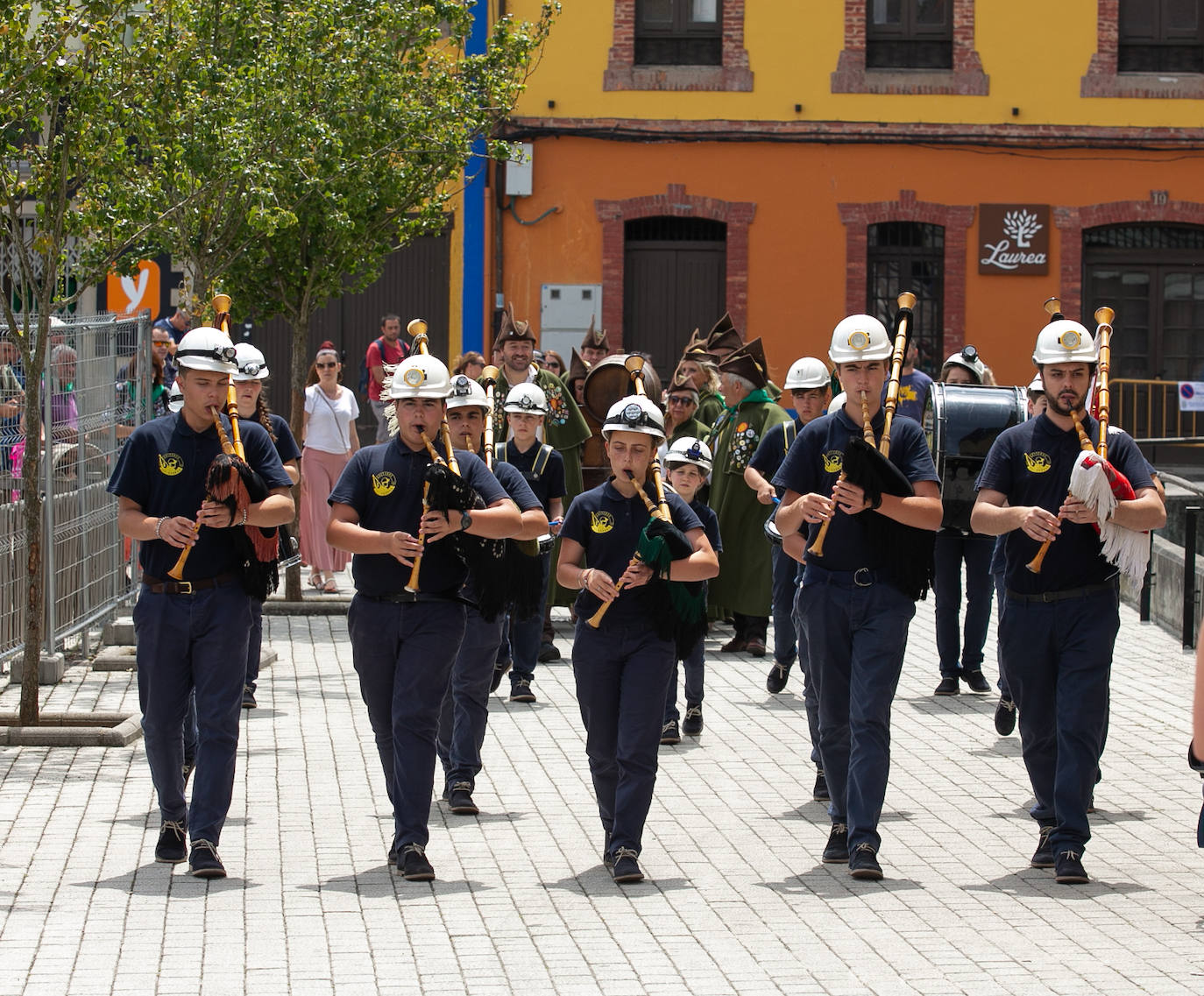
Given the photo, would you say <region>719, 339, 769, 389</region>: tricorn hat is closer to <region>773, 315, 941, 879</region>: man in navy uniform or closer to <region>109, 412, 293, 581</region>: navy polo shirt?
<region>773, 315, 941, 879</region>: man in navy uniform

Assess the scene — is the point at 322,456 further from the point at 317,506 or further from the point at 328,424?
the point at 317,506

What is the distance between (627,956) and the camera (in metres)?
6.43

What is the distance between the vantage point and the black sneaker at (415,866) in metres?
7.41

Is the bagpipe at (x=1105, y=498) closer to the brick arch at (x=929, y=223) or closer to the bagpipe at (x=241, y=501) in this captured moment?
the bagpipe at (x=241, y=501)

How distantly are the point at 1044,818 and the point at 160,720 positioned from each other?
3419 mm

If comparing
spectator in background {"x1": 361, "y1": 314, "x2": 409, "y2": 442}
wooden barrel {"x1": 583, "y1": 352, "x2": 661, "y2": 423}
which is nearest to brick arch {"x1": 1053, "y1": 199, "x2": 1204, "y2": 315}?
spectator in background {"x1": 361, "y1": 314, "x2": 409, "y2": 442}

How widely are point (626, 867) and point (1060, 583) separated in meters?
1.94

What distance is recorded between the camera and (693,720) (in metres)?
10.7

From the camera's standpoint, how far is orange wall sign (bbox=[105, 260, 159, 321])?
21469 mm

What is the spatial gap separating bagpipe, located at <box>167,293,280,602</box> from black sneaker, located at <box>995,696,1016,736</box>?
4267 millimetres

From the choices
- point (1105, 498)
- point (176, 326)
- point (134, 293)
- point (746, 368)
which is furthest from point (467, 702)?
point (134, 293)

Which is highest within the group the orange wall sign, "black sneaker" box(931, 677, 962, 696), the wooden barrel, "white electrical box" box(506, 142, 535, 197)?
"white electrical box" box(506, 142, 535, 197)

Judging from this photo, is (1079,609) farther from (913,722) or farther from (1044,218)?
(1044,218)

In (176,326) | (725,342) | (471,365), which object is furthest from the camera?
(176,326)
